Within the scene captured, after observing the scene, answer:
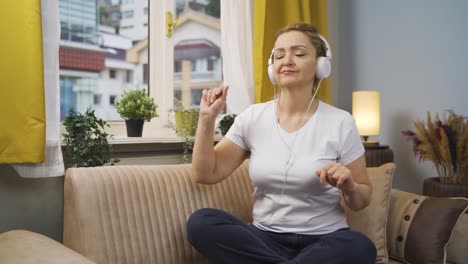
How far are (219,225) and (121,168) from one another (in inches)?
15.2

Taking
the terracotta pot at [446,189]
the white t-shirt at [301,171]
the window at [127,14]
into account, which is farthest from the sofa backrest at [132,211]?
the terracotta pot at [446,189]

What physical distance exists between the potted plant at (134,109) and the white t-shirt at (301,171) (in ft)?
2.01

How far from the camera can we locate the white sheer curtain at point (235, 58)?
230cm

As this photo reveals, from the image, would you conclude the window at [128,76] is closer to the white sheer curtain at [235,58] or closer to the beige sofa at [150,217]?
the white sheer curtain at [235,58]

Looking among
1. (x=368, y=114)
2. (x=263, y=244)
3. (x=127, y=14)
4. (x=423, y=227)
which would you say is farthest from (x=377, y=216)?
(x=127, y=14)

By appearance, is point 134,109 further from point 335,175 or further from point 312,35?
point 335,175

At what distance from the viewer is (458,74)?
2551 mm

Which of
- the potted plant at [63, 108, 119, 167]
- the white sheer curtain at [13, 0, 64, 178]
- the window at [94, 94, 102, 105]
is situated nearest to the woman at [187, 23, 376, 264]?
the potted plant at [63, 108, 119, 167]

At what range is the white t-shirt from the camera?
4.90 feet

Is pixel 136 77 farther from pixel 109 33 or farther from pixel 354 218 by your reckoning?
pixel 354 218

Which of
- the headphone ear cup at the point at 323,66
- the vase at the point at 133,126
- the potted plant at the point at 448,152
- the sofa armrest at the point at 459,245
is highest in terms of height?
the headphone ear cup at the point at 323,66

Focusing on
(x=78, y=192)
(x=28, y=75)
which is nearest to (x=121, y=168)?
(x=78, y=192)

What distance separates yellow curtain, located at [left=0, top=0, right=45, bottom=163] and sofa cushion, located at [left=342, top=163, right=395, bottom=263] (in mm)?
1153

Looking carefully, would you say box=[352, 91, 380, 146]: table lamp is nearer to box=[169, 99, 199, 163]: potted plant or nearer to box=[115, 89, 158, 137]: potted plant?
box=[169, 99, 199, 163]: potted plant
